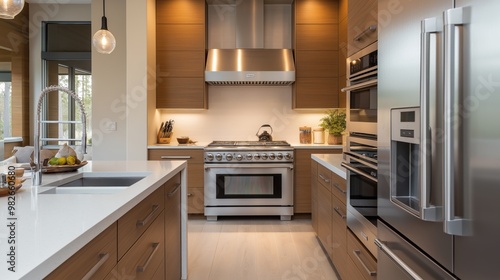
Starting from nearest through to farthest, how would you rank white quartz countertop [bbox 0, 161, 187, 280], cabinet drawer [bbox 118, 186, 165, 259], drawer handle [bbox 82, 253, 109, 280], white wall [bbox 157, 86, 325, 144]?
white quartz countertop [bbox 0, 161, 187, 280], drawer handle [bbox 82, 253, 109, 280], cabinet drawer [bbox 118, 186, 165, 259], white wall [bbox 157, 86, 325, 144]

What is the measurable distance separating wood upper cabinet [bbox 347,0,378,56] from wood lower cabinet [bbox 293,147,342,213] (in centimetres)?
203

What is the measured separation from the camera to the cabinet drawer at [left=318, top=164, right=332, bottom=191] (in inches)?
106

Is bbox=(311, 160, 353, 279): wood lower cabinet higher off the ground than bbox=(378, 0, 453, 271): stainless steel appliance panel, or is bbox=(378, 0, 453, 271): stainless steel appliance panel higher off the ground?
bbox=(378, 0, 453, 271): stainless steel appliance panel

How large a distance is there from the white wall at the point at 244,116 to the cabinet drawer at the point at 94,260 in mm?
3627

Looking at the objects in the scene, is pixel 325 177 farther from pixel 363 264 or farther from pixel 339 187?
pixel 363 264

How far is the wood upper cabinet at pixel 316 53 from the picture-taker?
4344 mm

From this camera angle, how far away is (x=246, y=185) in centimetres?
413

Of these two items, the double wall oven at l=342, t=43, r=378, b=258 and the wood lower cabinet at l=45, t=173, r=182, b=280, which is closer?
the wood lower cabinet at l=45, t=173, r=182, b=280

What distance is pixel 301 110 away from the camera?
4723 mm

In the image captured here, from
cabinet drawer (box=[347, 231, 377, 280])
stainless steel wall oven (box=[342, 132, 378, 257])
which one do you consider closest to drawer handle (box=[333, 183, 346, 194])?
stainless steel wall oven (box=[342, 132, 378, 257])

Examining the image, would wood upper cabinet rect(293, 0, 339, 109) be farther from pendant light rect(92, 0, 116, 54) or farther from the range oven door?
pendant light rect(92, 0, 116, 54)

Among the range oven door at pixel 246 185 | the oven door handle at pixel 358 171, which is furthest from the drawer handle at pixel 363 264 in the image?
the range oven door at pixel 246 185

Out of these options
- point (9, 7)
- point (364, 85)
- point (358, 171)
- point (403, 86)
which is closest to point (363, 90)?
point (364, 85)

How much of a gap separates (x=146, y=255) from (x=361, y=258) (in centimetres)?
115
